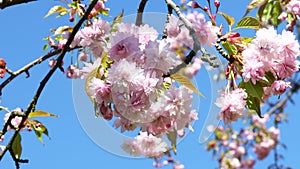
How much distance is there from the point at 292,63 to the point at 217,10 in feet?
1.06

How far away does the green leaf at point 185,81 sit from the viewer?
4.27 feet

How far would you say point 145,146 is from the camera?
5.33 ft

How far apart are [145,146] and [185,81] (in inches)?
15.3

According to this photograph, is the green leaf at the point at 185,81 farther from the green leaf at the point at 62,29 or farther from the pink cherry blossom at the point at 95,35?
the green leaf at the point at 62,29

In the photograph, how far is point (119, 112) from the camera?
1261 mm

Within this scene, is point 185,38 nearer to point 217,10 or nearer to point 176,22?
point 176,22

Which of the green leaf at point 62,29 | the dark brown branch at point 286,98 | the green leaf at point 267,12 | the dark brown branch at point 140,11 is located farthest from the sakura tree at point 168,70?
the dark brown branch at point 286,98

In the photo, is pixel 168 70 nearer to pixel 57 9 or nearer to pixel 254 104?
pixel 254 104

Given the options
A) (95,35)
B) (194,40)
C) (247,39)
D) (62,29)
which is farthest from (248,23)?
(62,29)

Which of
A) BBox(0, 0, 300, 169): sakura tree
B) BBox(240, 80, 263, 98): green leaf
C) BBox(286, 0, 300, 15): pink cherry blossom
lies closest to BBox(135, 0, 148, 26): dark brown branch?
BBox(0, 0, 300, 169): sakura tree

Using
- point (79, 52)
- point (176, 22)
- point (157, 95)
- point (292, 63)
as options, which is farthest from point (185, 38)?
point (79, 52)

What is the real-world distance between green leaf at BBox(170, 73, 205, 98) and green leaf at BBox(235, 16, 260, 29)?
44 centimetres

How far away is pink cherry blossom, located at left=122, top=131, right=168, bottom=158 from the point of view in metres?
1.54

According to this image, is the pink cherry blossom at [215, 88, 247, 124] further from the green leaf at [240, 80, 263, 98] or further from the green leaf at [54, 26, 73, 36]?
the green leaf at [54, 26, 73, 36]
